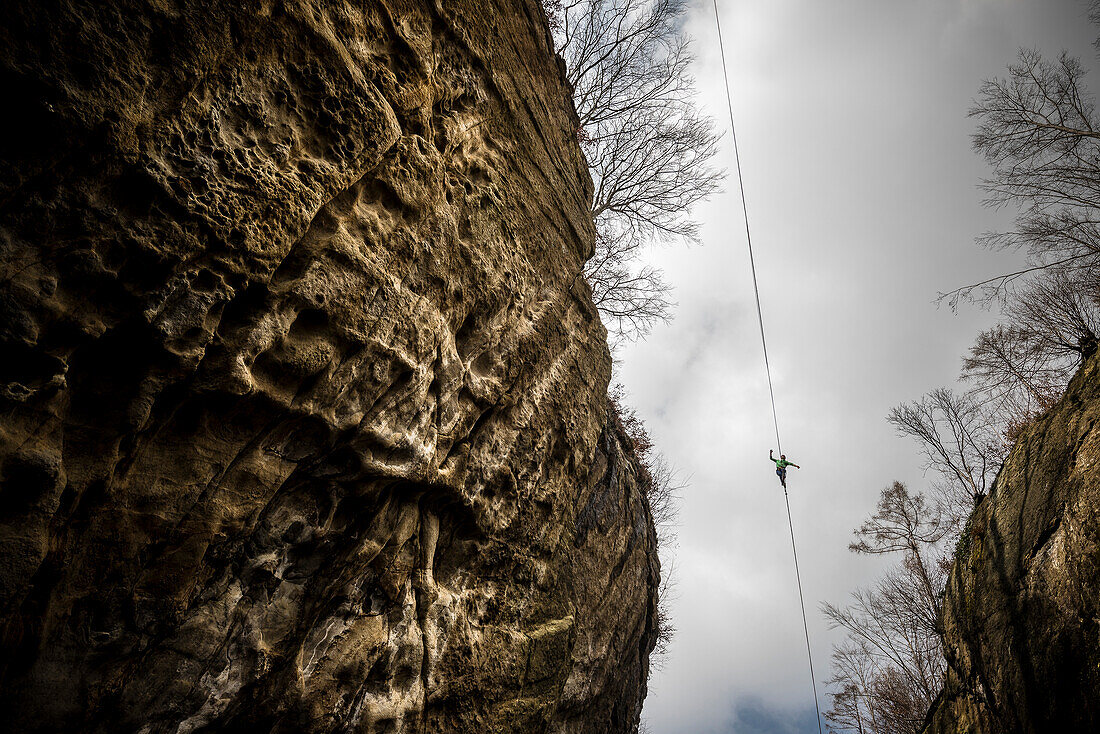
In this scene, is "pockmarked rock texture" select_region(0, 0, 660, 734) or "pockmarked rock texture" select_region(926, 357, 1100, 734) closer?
"pockmarked rock texture" select_region(0, 0, 660, 734)

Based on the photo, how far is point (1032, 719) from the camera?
6.83 meters

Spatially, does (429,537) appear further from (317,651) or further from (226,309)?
(226,309)

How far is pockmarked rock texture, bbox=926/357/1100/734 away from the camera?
6.14m

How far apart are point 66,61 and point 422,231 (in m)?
2.33

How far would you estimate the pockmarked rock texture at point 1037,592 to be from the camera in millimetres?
Result: 6137

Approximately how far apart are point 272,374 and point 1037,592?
10.4m

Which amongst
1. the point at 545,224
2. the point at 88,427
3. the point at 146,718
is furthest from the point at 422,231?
the point at 146,718

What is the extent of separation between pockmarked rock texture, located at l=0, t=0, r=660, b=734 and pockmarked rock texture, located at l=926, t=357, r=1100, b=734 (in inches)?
259

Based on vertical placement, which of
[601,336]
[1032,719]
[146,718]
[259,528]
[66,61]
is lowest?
[146,718]

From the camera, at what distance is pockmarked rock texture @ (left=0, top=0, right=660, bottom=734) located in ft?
8.50

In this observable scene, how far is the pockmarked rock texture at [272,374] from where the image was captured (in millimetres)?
2590

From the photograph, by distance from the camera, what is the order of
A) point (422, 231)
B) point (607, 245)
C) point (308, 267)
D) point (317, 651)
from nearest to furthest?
point (308, 267) → point (317, 651) → point (422, 231) → point (607, 245)

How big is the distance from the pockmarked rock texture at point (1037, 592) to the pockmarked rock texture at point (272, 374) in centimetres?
657

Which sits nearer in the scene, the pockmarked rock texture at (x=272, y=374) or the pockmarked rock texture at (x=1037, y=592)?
the pockmarked rock texture at (x=272, y=374)
